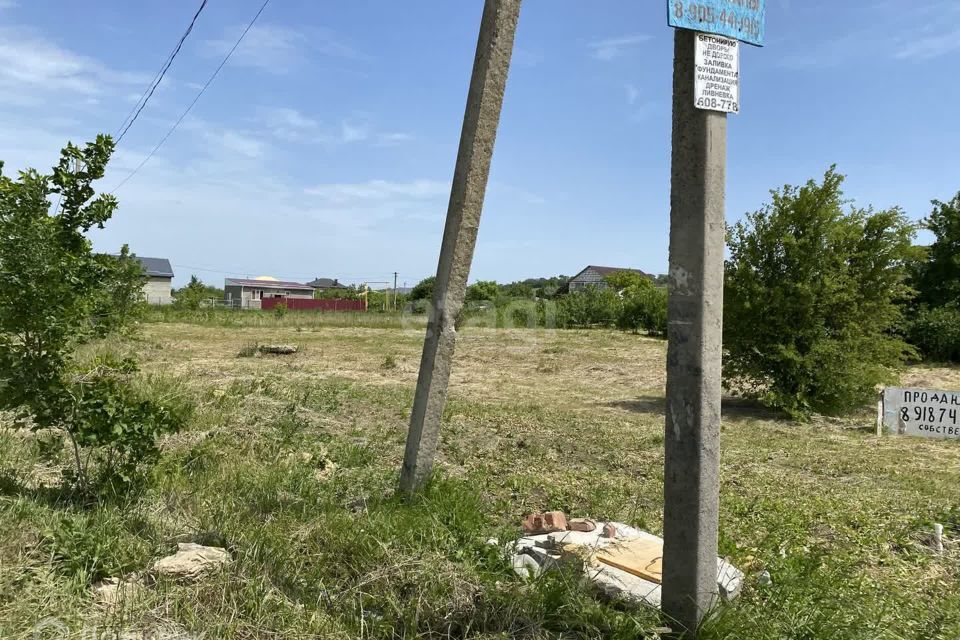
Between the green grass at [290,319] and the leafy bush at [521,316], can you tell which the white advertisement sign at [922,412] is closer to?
the green grass at [290,319]

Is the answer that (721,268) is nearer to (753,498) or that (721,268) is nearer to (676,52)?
(676,52)

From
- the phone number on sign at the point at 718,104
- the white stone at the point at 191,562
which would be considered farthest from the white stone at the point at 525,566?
the phone number on sign at the point at 718,104

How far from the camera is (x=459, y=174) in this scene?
441 centimetres

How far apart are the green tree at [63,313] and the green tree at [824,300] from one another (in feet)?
28.5

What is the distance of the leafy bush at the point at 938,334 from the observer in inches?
757

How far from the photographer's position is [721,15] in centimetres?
259

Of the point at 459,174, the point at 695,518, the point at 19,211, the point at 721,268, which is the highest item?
the point at 459,174

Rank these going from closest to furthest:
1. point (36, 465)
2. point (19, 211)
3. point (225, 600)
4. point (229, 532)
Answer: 1. point (225, 600)
2. point (229, 532)
3. point (19, 211)
4. point (36, 465)

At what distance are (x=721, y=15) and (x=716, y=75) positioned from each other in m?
0.24

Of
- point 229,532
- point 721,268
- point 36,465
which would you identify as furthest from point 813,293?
point 36,465

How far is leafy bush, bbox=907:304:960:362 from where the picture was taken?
19.2 meters

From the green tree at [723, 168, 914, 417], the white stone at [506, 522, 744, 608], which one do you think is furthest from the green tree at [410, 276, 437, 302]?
the white stone at [506, 522, 744, 608]

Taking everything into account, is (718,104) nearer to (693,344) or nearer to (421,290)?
(693,344)

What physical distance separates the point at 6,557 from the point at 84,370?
4.55 feet
